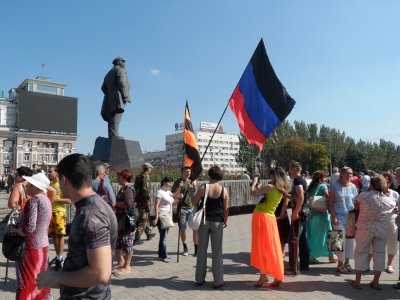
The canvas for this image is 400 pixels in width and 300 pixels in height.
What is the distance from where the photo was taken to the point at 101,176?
620 centimetres

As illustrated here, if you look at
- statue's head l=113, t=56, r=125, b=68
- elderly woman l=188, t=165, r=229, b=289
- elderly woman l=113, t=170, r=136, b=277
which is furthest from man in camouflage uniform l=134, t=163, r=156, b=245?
statue's head l=113, t=56, r=125, b=68

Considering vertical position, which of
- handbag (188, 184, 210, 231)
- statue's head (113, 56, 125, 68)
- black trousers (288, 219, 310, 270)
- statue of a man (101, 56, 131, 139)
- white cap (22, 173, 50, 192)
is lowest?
black trousers (288, 219, 310, 270)

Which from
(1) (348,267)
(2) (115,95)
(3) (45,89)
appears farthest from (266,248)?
(3) (45,89)

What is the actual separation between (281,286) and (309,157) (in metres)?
55.8

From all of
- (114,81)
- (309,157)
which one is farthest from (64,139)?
(114,81)

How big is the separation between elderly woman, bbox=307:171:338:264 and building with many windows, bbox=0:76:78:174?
5979cm

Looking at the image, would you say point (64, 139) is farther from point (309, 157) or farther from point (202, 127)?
point (202, 127)

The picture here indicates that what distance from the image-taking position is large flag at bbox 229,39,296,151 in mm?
6590

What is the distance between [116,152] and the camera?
13.0 metres

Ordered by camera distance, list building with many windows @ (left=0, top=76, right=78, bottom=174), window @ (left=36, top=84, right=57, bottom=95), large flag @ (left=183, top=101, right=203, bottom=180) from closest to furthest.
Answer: large flag @ (left=183, top=101, right=203, bottom=180), building with many windows @ (left=0, top=76, right=78, bottom=174), window @ (left=36, top=84, right=57, bottom=95)

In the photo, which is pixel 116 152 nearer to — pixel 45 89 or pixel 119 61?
pixel 119 61

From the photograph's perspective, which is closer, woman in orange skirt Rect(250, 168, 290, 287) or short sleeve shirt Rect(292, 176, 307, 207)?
woman in orange skirt Rect(250, 168, 290, 287)

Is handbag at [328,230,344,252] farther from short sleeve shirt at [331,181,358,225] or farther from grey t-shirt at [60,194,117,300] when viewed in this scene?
grey t-shirt at [60,194,117,300]

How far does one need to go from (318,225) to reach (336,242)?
580 mm
